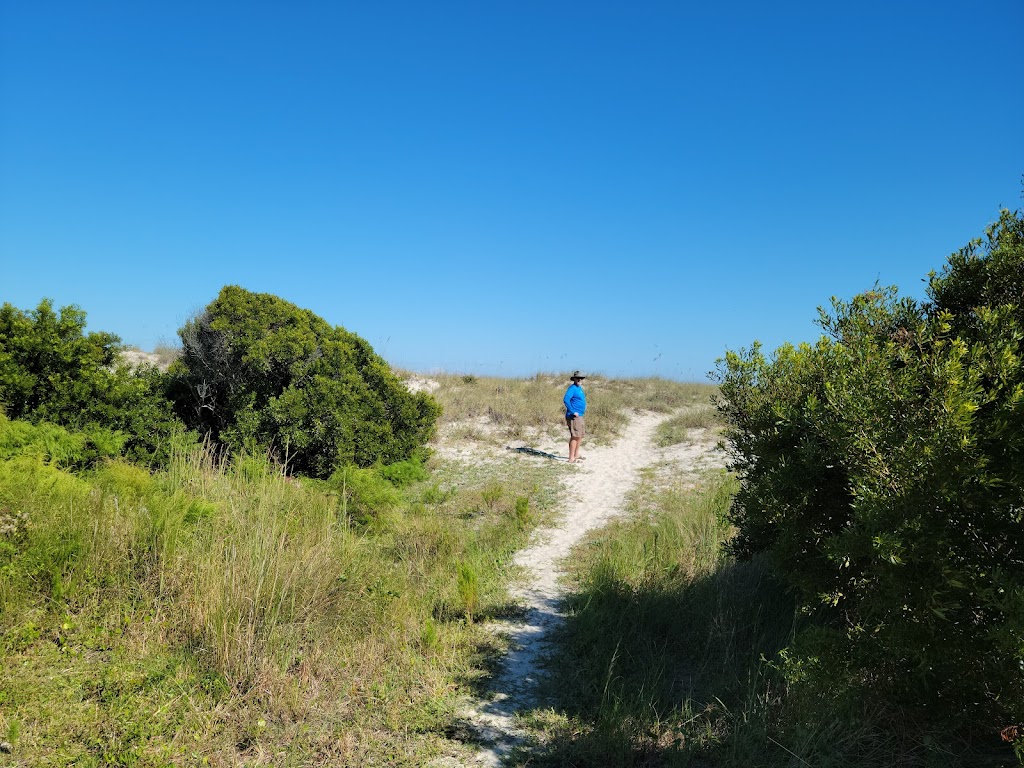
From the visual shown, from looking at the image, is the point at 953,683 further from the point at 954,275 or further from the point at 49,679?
the point at 49,679

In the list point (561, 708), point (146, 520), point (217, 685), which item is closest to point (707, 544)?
point (561, 708)

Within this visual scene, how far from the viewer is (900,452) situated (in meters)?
2.58

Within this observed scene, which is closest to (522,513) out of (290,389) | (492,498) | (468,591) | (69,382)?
(492,498)

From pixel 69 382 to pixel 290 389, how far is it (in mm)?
2953

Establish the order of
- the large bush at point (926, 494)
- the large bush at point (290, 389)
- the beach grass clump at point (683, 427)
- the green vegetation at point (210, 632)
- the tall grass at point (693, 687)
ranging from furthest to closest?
the beach grass clump at point (683, 427) → the large bush at point (290, 389) → the green vegetation at point (210, 632) → the tall grass at point (693, 687) → the large bush at point (926, 494)

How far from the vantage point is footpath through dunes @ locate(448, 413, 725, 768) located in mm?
3984

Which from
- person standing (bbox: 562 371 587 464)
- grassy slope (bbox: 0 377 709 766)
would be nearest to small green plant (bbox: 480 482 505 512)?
grassy slope (bbox: 0 377 709 766)

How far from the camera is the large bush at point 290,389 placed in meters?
9.71

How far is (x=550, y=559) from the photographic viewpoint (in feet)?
24.7

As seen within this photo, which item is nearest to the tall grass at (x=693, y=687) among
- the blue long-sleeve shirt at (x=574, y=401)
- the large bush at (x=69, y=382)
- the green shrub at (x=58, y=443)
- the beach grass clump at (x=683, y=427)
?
the green shrub at (x=58, y=443)

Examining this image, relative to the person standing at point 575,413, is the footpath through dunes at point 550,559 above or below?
below

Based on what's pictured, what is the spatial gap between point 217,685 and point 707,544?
5161 mm

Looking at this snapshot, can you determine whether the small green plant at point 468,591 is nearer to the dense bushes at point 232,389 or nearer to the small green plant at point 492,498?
the small green plant at point 492,498

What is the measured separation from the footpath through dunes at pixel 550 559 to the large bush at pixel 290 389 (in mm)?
3383
